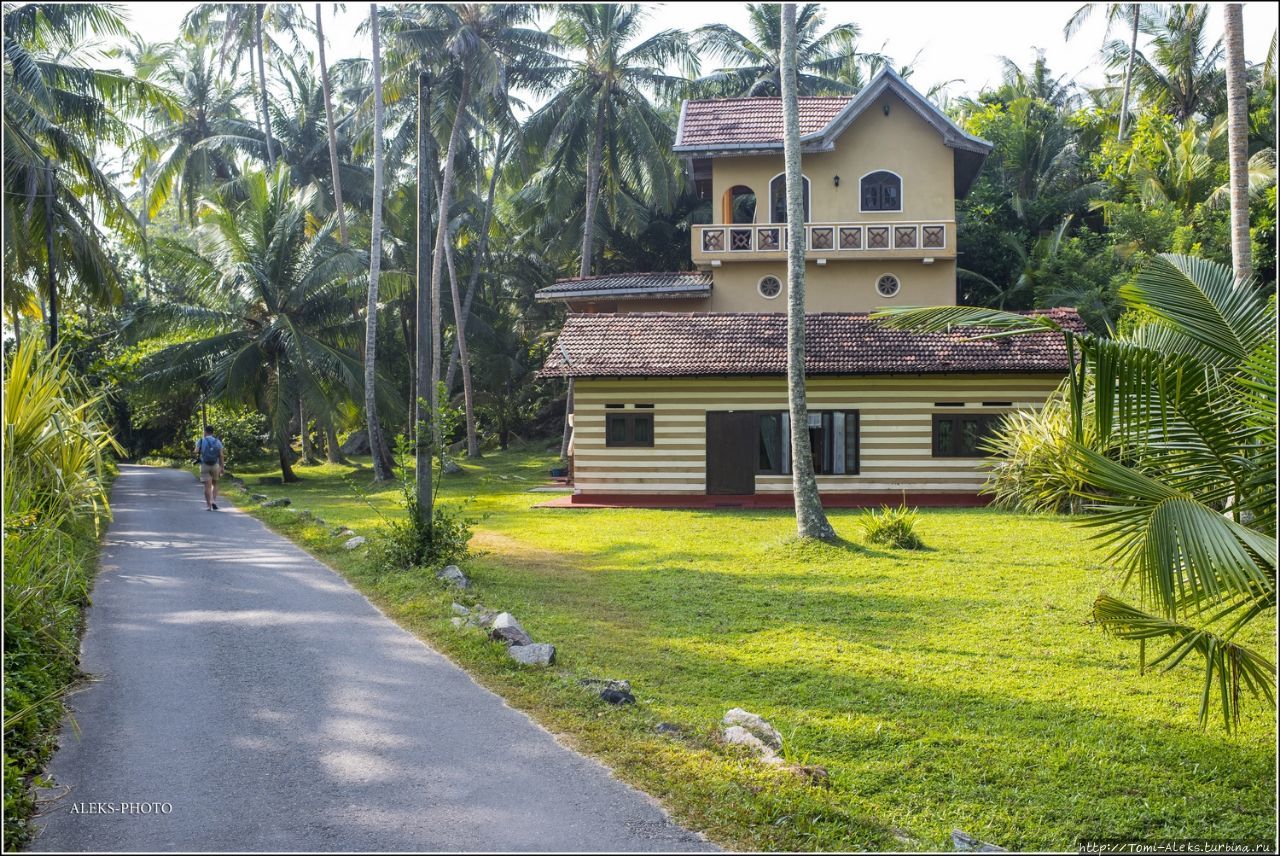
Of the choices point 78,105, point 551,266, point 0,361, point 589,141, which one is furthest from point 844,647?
point 551,266

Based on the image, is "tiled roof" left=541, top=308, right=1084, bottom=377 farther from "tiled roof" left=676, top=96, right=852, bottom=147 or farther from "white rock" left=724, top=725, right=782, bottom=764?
"white rock" left=724, top=725, right=782, bottom=764

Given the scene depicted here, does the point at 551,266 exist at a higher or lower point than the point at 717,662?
higher

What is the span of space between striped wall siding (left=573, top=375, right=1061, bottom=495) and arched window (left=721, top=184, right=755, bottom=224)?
27.7 ft

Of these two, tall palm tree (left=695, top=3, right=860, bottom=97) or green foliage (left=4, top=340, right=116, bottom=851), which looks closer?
green foliage (left=4, top=340, right=116, bottom=851)

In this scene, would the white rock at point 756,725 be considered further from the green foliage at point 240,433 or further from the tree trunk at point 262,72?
the tree trunk at point 262,72

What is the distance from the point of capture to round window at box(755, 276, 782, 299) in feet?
93.4

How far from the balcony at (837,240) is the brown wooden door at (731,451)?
23.4 ft

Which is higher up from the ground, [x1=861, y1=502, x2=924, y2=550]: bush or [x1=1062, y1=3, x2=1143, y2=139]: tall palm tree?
[x1=1062, y1=3, x2=1143, y2=139]: tall palm tree

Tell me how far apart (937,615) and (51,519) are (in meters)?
8.23

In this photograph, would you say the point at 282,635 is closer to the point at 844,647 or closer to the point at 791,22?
the point at 844,647

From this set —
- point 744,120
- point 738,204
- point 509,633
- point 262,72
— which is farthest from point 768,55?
point 509,633

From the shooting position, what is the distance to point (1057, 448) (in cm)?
1836

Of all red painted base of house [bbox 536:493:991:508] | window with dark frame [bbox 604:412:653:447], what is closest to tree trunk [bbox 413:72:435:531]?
window with dark frame [bbox 604:412:653:447]

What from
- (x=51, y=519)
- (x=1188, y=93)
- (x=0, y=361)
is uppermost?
(x=1188, y=93)
